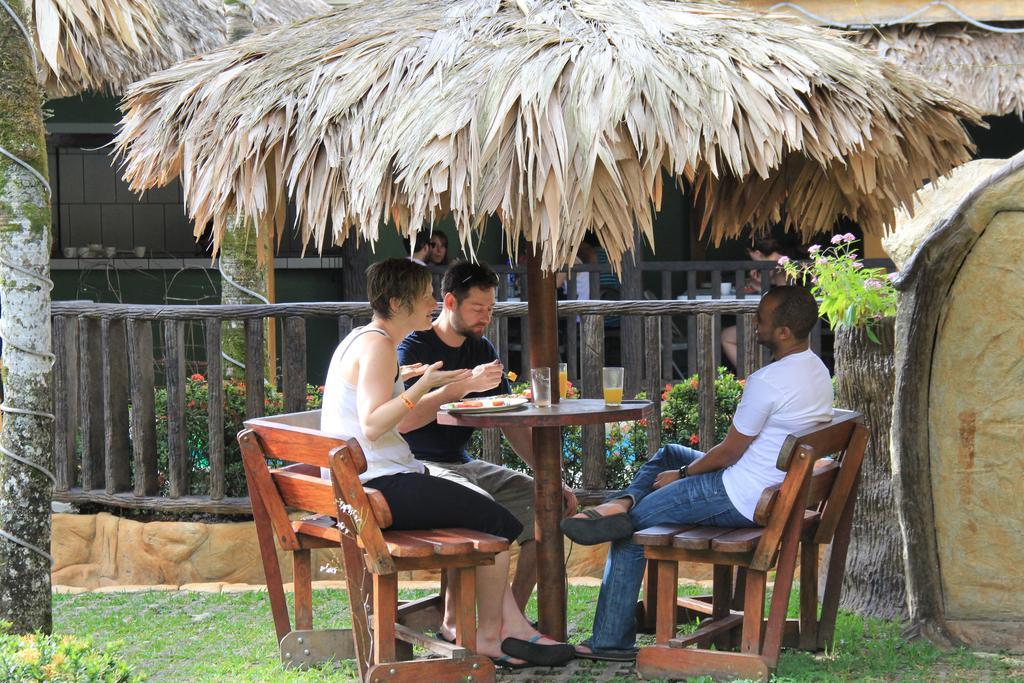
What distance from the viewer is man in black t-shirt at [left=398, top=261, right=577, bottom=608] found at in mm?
4664

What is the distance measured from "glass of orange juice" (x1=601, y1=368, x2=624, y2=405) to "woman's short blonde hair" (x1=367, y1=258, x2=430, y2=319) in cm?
74

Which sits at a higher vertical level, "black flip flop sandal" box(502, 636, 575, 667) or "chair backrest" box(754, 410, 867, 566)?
"chair backrest" box(754, 410, 867, 566)

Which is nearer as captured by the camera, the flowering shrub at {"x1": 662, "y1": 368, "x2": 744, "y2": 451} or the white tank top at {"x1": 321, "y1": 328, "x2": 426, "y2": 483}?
the white tank top at {"x1": 321, "y1": 328, "x2": 426, "y2": 483}

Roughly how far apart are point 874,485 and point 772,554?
4.68 feet

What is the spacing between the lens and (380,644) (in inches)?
151

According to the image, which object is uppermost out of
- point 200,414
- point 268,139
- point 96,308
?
point 268,139

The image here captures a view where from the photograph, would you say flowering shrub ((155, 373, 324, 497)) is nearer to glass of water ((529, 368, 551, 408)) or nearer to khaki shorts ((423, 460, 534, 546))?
khaki shorts ((423, 460, 534, 546))

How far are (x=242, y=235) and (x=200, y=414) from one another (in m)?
1.42

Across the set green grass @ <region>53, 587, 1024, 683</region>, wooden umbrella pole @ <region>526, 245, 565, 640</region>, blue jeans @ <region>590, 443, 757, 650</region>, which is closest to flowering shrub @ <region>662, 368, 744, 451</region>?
green grass @ <region>53, 587, 1024, 683</region>

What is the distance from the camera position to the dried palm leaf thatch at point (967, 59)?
29.2 ft

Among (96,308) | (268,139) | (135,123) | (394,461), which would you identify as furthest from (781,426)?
(96,308)

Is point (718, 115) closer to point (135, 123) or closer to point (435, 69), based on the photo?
point (435, 69)

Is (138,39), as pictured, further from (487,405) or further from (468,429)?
(487,405)

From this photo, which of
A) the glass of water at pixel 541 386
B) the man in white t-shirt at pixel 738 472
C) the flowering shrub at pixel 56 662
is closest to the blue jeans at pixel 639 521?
the man in white t-shirt at pixel 738 472
